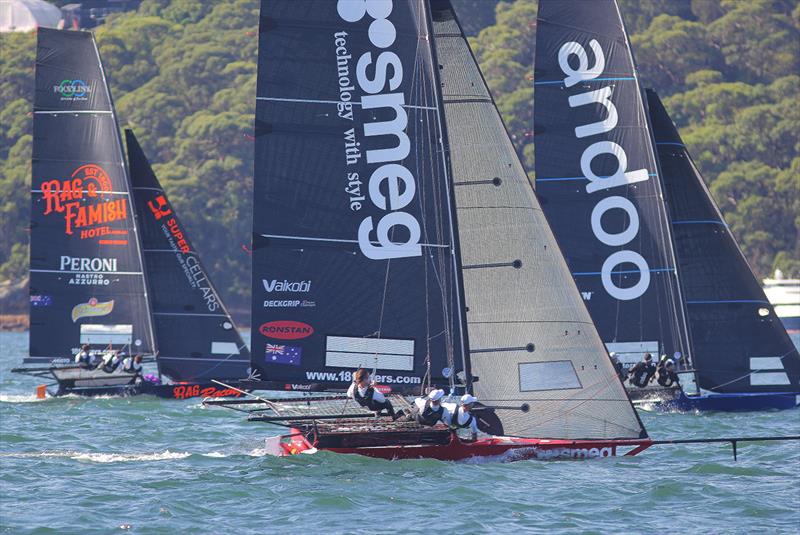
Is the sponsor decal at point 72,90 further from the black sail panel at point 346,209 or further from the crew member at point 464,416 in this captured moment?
the crew member at point 464,416

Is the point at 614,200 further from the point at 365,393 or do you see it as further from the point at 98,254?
the point at 98,254

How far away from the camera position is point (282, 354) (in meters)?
18.7

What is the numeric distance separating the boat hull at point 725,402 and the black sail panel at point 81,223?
11248mm

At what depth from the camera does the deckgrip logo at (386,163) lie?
18.5 meters

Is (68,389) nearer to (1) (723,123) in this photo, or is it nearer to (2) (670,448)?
(2) (670,448)

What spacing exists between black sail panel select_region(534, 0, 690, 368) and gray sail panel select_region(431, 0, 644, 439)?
831 cm

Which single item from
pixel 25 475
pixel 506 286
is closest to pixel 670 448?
pixel 506 286

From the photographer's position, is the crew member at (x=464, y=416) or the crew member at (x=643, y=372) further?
the crew member at (x=643, y=372)

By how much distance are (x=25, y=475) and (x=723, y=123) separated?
71022 millimetres

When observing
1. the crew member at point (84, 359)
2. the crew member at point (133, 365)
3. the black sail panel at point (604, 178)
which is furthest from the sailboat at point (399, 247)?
the crew member at point (84, 359)

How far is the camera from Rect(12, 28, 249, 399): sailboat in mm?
30531

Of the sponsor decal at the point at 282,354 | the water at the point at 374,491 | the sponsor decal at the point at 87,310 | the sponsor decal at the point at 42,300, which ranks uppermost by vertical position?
the sponsor decal at the point at 42,300

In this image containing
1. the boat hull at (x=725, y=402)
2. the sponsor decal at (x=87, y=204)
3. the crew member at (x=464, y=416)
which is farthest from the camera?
the sponsor decal at (x=87, y=204)

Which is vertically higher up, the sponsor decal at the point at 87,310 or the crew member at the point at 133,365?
the sponsor decal at the point at 87,310
